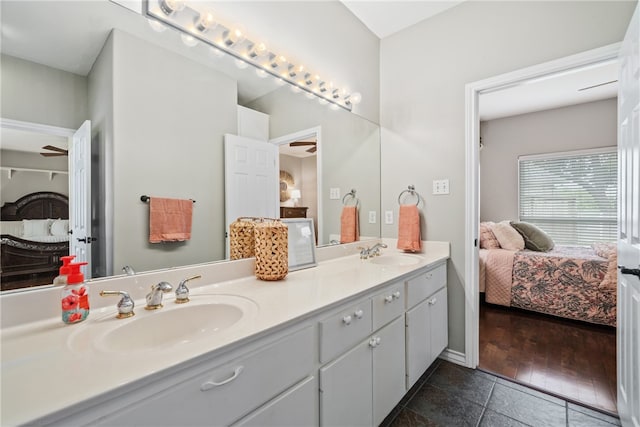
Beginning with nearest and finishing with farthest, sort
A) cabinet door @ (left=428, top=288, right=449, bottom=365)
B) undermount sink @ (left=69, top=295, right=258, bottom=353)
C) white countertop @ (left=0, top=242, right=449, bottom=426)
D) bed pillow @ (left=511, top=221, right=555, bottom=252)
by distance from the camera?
white countertop @ (left=0, top=242, right=449, bottom=426), undermount sink @ (left=69, top=295, right=258, bottom=353), cabinet door @ (left=428, top=288, right=449, bottom=365), bed pillow @ (left=511, top=221, right=555, bottom=252)

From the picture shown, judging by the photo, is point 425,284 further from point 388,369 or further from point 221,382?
point 221,382

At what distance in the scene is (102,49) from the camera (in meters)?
1.08

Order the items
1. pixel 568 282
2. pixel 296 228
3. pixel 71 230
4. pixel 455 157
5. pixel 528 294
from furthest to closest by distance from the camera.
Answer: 1. pixel 528 294
2. pixel 568 282
3. pixel 455 157
4. pixel 296 228
5. pixel 71 230

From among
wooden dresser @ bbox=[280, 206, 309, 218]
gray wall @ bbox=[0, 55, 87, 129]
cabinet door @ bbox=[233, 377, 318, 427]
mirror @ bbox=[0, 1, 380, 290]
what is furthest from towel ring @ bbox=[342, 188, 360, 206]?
gray wall @ bbox=[0, 55, 87, 129]

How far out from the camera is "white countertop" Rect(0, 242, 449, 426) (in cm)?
55

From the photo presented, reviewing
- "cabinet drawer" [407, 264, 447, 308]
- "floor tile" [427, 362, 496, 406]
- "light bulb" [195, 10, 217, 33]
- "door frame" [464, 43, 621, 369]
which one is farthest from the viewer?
"door frame" [464, 43, 621, 369]

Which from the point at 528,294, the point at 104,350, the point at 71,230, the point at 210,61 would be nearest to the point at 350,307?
the point at 104,350

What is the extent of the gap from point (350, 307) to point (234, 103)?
1.11 metres

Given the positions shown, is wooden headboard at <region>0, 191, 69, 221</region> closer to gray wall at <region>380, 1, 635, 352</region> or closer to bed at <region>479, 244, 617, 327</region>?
gray wall at <region>380, 1, 635, 352</region>

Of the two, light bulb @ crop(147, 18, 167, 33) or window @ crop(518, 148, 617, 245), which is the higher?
light bulb @ crop(147, 18, 167, 33)

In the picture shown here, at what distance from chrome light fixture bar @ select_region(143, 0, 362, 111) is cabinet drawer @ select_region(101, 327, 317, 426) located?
1302 millimetres

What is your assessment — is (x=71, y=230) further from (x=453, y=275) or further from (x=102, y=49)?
(x=453, y=275)

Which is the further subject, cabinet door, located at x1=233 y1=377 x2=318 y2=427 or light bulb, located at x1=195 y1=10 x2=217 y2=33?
light bulb, located at x1=195 y1=10 x2=217 y2=33

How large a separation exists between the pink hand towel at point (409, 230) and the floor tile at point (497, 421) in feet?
3.45
